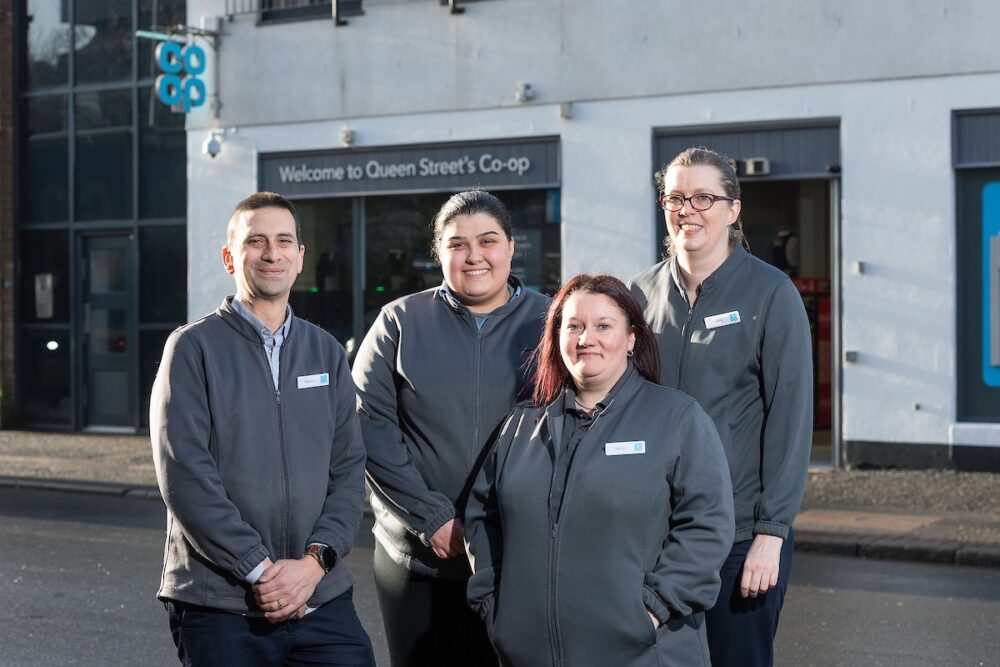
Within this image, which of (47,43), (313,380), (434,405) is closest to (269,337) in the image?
(313,380)

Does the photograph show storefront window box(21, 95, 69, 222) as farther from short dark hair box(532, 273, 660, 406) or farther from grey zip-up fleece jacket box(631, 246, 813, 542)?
short dark hair box(532, 273, 660, 406)

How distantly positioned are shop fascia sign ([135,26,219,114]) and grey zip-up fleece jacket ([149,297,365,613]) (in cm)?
1271

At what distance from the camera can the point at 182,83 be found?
16.3 m

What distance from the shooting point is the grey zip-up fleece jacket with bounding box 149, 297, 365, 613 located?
12.5ft

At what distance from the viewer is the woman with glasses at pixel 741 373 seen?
4.07m

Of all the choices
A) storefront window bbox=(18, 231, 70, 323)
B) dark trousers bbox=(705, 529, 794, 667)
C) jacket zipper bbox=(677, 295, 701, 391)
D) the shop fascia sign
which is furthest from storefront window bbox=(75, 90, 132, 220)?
dark trousers bbox=(705, 529, 794, 667)

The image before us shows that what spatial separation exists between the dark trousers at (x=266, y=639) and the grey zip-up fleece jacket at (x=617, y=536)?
0.58 m

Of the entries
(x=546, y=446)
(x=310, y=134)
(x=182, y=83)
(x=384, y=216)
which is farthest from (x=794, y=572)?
(x=182, y=83)

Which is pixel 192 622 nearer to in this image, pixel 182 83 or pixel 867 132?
pixel 867 132

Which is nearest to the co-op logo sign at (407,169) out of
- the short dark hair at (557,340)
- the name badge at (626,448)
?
the short dark hair at (557,340)

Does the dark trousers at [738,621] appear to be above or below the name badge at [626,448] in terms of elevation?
below

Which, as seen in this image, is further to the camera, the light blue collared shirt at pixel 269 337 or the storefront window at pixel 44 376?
the storefront window at pixel 44 376

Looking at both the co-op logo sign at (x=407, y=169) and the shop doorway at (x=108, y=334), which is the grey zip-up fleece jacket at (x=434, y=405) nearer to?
the co-op logo sign at (x=407, y=169)

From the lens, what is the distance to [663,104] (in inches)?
555
